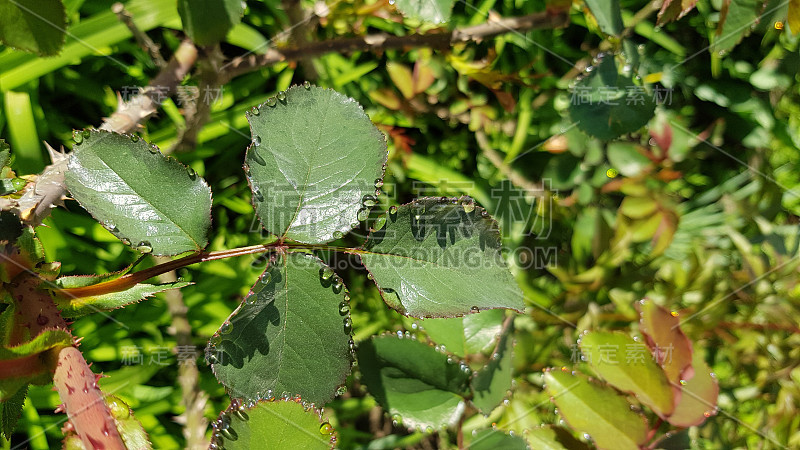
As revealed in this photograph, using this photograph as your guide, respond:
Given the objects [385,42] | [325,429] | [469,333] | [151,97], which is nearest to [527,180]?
[385,42]

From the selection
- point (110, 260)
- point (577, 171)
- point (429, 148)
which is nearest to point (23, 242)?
point (110, 260)

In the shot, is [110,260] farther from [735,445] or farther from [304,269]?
[735,445]

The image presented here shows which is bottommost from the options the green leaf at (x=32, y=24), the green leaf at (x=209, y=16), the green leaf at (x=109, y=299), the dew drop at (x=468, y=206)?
the green leaf at (x=109, y=299)

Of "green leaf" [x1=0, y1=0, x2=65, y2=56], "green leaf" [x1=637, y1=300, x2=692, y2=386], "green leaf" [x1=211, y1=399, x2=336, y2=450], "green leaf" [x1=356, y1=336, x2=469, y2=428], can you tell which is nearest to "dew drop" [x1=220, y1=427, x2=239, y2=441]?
"green leaf" [x1=211, y1=399, x2=336, y2=450]

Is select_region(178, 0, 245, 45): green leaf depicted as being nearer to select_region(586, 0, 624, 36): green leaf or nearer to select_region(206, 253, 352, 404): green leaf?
select_region(206, 253, 352, 404): green leaf

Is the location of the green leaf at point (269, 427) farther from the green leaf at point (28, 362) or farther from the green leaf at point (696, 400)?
the green leaf at point (696, 400)

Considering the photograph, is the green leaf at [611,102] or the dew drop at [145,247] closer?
the dew drop at [145,247]

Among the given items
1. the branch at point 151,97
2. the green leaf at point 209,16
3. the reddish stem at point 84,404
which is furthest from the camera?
the branch at point 151,97

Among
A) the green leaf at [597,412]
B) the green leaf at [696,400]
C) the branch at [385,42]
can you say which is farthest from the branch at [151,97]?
the green leaf at [696,400]
